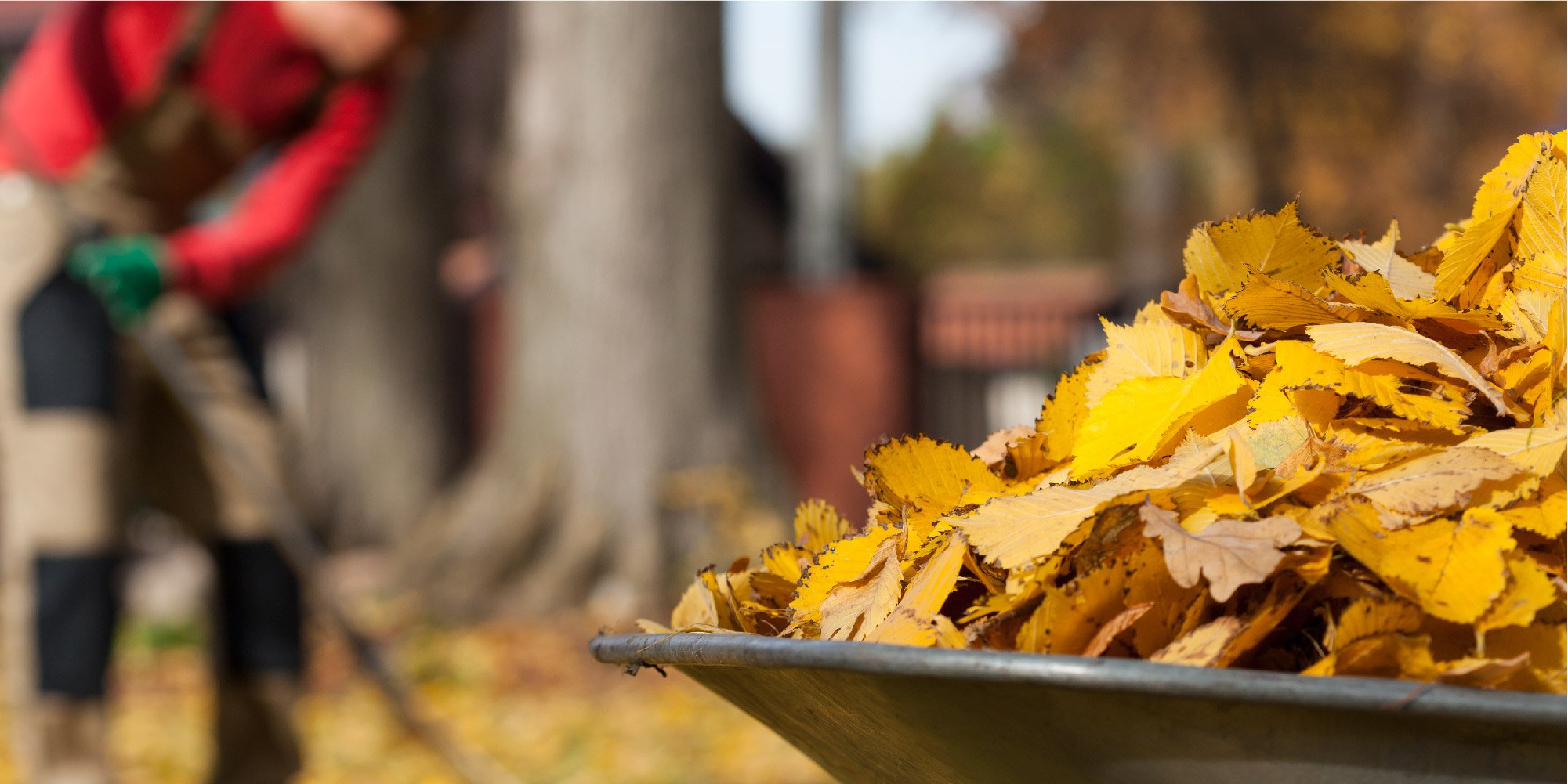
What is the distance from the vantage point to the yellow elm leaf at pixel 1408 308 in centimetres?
103

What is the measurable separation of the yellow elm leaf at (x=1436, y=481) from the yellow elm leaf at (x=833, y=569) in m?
0.31

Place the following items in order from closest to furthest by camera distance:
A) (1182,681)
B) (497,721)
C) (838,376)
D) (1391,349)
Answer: (1182,681), (1391,349), (497,721), (838,376)

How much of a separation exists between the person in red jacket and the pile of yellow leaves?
7.18 feet

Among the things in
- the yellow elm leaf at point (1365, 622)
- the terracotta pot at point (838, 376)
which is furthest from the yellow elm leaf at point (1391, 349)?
the terracotta pot at point (838, 376)

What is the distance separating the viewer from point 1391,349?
0.98m

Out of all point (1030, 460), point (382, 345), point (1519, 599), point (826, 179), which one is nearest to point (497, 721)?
point (382, 345)

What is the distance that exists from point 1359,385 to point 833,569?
363 millimetres

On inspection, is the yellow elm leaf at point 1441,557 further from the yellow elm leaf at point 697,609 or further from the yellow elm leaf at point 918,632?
the yellow elm leaf at point 697,609

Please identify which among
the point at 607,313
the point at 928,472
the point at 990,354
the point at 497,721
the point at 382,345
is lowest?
the point at 990,354

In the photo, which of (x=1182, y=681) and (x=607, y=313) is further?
(x=607, y=313)

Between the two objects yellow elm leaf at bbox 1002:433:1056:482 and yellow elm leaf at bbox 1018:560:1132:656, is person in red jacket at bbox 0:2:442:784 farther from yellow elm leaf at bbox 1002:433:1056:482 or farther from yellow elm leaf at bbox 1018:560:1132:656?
yellow elm leaf at bbox 1018:560:1132:656

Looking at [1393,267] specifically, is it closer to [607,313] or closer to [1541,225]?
[1541,225]

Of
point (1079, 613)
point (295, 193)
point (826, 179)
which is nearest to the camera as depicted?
point (1079, 613)

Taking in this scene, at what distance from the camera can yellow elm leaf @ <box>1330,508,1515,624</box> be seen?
82cm
